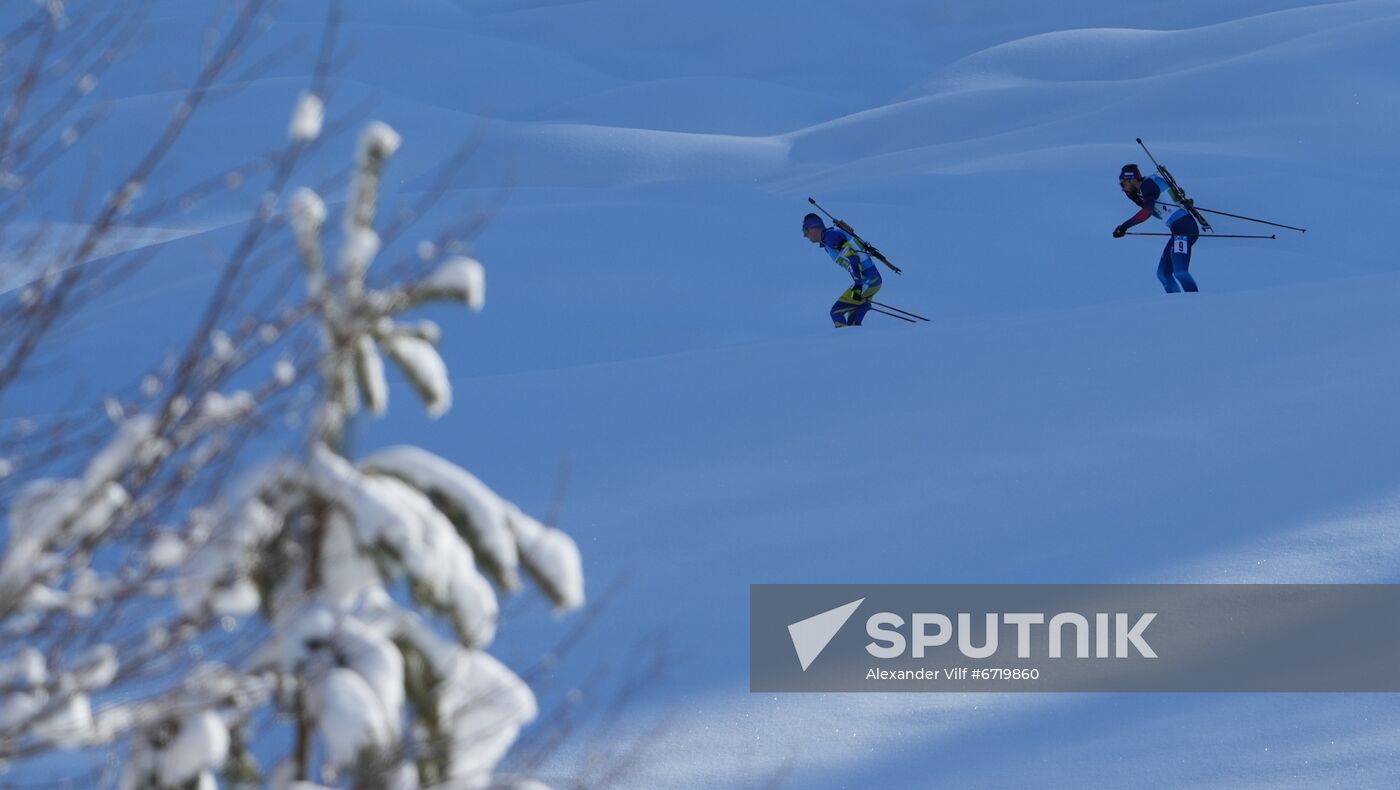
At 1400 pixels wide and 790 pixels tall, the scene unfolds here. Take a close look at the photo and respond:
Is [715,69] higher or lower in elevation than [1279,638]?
higher

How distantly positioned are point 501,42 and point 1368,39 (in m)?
18.3

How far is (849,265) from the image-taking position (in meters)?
12.2

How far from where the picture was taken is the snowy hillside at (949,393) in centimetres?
581

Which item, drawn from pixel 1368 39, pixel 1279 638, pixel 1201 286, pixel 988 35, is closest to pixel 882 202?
pixel 1201 286

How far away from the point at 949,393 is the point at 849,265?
2.81 m

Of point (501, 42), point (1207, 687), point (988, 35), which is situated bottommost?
point (1207, 687)

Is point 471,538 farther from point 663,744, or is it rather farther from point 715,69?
point 715,69

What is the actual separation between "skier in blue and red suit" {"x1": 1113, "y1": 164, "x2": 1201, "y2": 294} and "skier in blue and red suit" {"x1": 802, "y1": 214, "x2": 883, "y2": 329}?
1.78m

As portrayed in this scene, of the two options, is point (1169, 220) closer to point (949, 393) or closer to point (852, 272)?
point (852, 272)

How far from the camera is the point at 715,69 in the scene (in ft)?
128

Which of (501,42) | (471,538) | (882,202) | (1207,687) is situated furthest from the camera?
(501,42)

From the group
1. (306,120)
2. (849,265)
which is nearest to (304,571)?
(306,120)

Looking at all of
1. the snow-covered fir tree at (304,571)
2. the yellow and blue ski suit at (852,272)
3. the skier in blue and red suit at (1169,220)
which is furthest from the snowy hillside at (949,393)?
the skier in blue and red suit at (1169,220)

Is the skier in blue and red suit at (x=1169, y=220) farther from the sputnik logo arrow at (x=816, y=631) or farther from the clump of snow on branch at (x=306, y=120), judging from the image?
the clump of snow on branch at (x=306, y=120)
